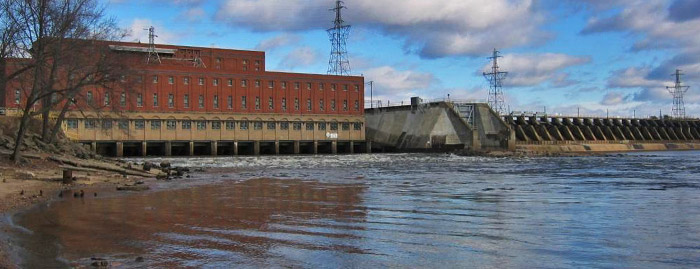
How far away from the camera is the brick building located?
262ft

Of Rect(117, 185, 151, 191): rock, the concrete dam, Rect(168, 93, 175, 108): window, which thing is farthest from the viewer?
the concrete dam

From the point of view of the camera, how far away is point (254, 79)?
91500mm

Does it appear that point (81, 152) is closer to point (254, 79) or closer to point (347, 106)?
point (254, 79)

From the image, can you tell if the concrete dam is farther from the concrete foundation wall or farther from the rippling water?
the rippling water

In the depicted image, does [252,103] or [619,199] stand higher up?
[252,103]

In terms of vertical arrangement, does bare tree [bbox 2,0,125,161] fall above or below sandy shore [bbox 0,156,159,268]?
above

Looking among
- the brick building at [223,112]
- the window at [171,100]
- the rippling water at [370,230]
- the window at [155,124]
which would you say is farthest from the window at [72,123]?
the rippling water at [370,230]

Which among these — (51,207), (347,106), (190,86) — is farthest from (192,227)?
(347,106)

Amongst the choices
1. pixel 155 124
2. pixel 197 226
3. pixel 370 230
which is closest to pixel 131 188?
pixel 197 226

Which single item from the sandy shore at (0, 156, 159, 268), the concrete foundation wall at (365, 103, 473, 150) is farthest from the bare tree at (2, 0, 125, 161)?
the concrete foundation wall at (365, 103, 473, 150)

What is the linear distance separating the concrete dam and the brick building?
251 inches

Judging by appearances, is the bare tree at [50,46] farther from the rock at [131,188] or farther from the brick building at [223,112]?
the brick building at [223,112]

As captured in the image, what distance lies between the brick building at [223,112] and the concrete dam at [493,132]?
6.39 meters

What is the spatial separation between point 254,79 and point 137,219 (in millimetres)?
77255
